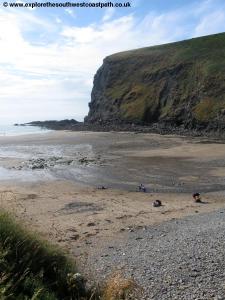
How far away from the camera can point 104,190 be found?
2484 centimetres

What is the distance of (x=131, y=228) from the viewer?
51.2ft

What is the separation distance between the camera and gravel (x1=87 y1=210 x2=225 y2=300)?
Result: 346 inches

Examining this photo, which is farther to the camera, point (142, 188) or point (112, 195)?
point (142, 188)

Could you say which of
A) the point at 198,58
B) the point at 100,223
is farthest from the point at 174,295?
the point at 198,58

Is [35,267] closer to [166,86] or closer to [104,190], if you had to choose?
[104,190]

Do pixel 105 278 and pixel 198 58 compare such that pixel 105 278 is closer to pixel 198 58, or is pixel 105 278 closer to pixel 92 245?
pixel 92 245

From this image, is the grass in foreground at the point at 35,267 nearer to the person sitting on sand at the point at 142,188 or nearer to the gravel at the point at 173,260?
the gravel at the point at 173,260

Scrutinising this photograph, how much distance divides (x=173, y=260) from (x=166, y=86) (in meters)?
68.2

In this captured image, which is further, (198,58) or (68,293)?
(198,58)

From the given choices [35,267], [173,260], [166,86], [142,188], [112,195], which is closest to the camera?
Answer: [35,267]

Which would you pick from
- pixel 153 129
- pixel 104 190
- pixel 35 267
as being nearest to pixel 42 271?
pixel 35 267

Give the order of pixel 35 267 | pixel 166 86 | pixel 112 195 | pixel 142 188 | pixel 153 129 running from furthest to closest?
1. pixel 166 86
2. pixel 153 129
3. pixel 142 188
4. pixel 112 195
5. pixel 35 267

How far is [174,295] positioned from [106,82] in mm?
85611

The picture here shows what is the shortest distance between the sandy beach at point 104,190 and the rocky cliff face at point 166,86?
72.2 ft
